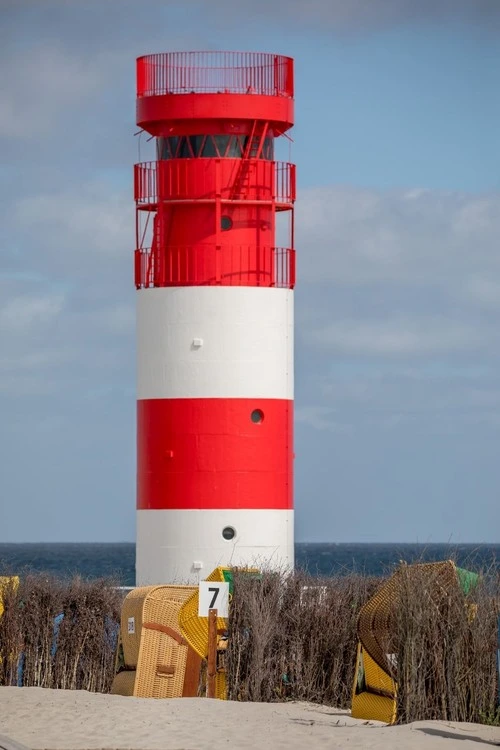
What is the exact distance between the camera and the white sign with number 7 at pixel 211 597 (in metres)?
18.8

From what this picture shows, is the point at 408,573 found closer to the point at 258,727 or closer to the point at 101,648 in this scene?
the point at 258,727

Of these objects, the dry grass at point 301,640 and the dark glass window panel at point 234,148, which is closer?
the dry grass at point 301,640

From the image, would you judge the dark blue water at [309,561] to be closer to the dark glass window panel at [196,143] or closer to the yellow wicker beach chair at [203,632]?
the yellow wicker beach chair at [203,632]

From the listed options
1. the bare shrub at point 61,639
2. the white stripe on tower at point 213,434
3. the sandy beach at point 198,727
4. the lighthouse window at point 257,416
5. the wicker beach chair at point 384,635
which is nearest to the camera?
the sandy beach at point 198,727

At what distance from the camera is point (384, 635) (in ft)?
54.7

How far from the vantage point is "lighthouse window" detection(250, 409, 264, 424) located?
22.8 meters

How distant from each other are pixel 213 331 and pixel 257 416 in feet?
4.36

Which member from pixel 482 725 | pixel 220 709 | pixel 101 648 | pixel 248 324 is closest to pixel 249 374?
pixel 248 324

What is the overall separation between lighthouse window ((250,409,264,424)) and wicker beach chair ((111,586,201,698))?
131 inches

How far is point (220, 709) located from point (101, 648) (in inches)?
204

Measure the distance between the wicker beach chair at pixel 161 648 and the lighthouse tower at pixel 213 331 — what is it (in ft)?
7.97

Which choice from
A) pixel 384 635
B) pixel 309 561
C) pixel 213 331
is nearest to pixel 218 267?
pixel 213 331

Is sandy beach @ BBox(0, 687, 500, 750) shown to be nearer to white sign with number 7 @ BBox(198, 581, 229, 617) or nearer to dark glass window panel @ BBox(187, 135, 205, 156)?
white sign with number 7 @ BBox(198, 581, 229, 617)

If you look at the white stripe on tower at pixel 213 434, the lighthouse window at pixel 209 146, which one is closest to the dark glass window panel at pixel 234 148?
the lighthouse window at pixel 209 146
